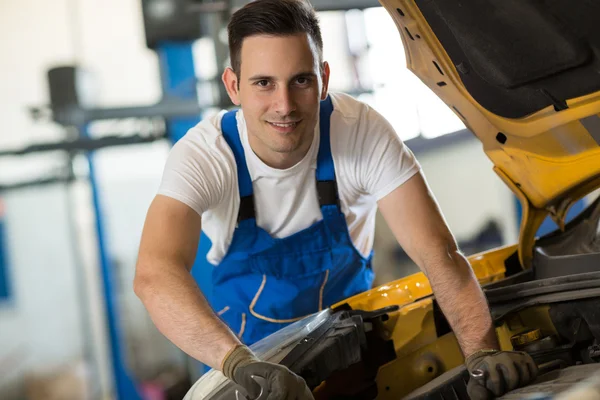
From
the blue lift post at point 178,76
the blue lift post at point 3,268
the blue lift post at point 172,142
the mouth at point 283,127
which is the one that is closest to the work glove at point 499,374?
the mouth at point 283,127

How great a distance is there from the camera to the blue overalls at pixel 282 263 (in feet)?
6.12

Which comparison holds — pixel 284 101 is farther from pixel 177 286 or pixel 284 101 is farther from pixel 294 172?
pixel 177 286

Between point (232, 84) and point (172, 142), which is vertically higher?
point (172, 142)

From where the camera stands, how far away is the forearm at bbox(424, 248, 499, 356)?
1523mm

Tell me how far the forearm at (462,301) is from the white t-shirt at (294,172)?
24 cm

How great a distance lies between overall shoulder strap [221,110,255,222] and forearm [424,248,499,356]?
0.47 m

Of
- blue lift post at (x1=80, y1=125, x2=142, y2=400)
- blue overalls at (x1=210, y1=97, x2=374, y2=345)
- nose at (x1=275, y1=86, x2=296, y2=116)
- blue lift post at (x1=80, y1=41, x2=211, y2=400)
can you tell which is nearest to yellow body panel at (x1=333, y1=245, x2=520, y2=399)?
Answer: blue overalls at (x1=210, y1=97, x2=374, y2=345)

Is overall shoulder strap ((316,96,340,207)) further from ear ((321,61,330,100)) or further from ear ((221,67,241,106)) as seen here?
ear ((221,67,241,106))

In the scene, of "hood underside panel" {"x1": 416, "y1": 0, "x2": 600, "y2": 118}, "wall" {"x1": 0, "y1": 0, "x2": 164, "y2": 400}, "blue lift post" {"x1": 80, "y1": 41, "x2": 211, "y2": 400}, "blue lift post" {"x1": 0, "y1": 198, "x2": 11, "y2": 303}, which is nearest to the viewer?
"hood underside panel" {"x1": 416, "y1": 0, "x2": 600, "y2": 118}

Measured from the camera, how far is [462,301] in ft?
5.15

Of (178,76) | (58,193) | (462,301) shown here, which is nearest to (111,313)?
(178,76)

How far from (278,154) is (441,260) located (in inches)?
18.6

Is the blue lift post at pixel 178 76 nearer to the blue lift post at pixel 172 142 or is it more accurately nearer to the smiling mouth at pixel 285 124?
the blue lift post at pixel 172 142

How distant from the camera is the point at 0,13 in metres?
6.88
